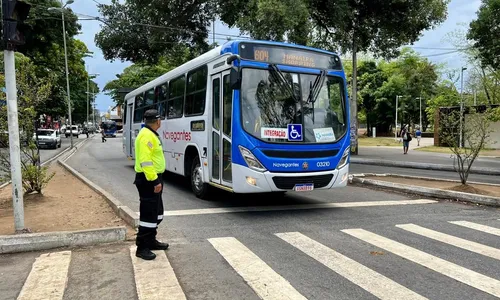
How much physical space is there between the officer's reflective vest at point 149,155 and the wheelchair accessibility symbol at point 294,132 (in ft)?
9.83

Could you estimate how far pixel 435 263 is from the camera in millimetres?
5172

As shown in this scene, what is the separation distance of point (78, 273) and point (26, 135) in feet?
17.5

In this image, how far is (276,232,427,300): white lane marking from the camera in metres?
4.23

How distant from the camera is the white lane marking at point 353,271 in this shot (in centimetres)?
423

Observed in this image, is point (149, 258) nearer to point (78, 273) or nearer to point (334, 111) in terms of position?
point (78, 273)

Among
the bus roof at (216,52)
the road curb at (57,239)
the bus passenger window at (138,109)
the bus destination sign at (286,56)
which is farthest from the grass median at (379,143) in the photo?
the road curb at (57,239)

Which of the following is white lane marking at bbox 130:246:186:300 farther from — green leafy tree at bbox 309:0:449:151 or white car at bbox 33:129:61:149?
white car at bbox 33:129:61:149

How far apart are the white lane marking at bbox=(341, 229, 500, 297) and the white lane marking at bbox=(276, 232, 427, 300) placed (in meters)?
0.75

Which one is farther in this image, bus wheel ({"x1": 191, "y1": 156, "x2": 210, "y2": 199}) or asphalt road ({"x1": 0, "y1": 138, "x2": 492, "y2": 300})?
bus wheel ({"x1": 191, "y1": 156, "x2": 210, "y2": 199})

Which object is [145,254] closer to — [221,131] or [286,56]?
[221,131]

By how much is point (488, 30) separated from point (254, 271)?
25.1 metres

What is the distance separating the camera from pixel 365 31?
2244cm

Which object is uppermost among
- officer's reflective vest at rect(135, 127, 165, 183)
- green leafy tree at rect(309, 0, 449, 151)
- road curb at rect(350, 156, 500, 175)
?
green leafy tree at rect(309, 0, 449, 151)

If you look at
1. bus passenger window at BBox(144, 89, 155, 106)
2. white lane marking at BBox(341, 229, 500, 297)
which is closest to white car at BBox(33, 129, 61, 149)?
bus passenger window at BBox(144, 89, 155, 106)
